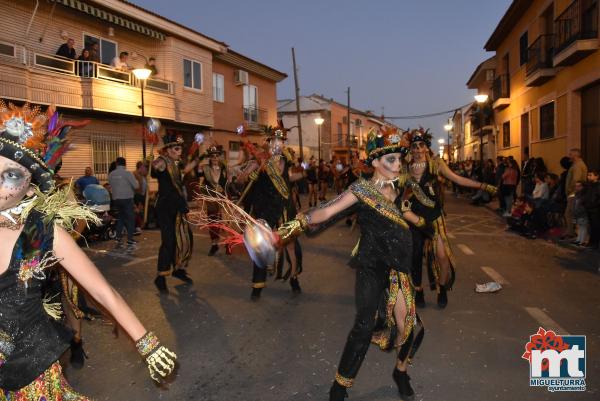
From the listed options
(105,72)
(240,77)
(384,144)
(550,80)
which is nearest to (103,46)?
(105,72)

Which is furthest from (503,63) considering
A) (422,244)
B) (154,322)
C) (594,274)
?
(154,322)

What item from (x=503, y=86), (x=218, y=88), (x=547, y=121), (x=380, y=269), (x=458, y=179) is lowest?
(x=380, y=269)

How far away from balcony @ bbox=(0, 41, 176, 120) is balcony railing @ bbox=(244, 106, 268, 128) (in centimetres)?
868

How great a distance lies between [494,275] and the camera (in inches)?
309

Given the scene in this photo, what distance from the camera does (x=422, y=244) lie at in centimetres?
615

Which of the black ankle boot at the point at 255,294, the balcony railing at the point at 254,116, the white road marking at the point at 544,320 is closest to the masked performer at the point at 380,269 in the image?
the white road marking at the point at 544,320

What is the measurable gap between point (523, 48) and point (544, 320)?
2025cm

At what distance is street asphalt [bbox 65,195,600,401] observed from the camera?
3.96 metres

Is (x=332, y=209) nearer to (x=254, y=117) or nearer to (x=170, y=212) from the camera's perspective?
(x=170, y=212)

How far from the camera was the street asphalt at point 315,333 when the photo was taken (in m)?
3.96

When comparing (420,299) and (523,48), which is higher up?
(523,48)

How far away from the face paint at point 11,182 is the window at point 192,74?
21464 mm

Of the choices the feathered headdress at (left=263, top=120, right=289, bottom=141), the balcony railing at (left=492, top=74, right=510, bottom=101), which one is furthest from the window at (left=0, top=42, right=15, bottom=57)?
the balcony railing at (left=492, top=74, right=510, bottom=101)

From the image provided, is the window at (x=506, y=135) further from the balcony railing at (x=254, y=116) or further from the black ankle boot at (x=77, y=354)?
the black ankle boot at (x=77, y=354)
